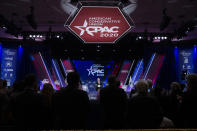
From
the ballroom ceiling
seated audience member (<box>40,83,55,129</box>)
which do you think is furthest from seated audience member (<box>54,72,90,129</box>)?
the ballroom ceiling

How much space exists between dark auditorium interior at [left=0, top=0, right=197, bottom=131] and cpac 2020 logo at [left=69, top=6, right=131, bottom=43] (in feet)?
0.05

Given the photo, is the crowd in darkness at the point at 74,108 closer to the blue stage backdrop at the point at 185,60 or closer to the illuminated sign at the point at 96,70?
the blue stage backdrop at the point at 185,60

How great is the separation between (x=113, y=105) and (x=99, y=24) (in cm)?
122

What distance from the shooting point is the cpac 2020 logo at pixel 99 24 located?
3094mm

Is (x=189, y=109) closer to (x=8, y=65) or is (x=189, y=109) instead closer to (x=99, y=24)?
(x=99, y=24)

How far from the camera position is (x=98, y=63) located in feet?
42.6

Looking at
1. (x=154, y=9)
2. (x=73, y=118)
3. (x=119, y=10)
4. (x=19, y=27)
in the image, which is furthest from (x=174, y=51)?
(x=73, y=118)

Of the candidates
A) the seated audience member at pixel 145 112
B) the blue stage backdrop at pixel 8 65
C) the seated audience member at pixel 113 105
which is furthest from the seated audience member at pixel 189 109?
the blue stage backdrop at pixel 8 65

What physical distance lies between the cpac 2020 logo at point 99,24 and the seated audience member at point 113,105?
768 millimetres

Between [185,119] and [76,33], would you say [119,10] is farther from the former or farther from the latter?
[185,119]

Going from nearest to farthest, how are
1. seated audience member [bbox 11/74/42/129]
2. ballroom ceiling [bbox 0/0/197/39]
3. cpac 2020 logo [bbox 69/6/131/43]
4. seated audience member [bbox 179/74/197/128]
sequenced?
seated audience member [bbox 11/74/42/129] → seated audience member [bbox 179/74/197/128] → cpac 2020 logo [bbox 69/6/131/43] → ballroom ceiling [bbox 0/0/197/39]

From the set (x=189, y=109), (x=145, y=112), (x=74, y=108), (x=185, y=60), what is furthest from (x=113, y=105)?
(x=185, y=60)

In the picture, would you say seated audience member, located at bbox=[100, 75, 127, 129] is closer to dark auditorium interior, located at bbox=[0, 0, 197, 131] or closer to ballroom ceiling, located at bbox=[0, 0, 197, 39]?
dark auditorium interior, located at bbox=[0, 0, 197, 131]

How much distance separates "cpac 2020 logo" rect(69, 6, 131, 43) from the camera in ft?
10.2
